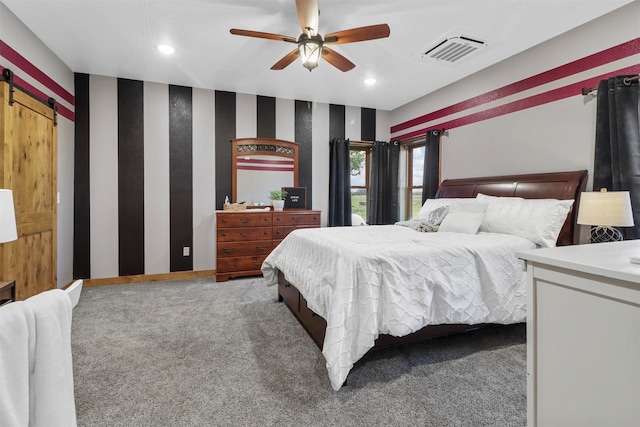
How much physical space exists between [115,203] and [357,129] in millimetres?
3788

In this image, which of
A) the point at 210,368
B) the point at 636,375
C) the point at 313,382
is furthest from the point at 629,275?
the point at 210,368

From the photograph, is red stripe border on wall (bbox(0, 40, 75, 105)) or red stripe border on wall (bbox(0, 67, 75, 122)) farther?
red stripe border on wall (bbox(0, 67, 75, 122))

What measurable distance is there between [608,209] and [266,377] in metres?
2.60

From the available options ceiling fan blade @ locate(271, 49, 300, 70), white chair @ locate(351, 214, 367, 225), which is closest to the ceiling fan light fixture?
ceiling fan blade @ locate(271, 49, 300, 70)

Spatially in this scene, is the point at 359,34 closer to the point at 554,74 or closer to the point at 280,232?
the point at 554,74

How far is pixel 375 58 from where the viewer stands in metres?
3.38

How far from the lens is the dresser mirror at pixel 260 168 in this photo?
183 inches

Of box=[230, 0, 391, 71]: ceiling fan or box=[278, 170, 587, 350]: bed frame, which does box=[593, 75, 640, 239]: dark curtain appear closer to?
box=[278, 170, 587, 350]: bed frame

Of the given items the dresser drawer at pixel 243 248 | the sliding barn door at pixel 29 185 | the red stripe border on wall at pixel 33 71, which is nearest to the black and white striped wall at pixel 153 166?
the red stripe border on wall at pixel 33 71

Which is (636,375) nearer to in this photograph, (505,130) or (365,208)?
(505,130)

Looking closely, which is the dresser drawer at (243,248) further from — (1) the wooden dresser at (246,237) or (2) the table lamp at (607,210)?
(2) the table lamp at (607,210)

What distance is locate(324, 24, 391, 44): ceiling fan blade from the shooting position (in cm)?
218

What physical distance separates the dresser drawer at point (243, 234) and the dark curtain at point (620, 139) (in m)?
3.59

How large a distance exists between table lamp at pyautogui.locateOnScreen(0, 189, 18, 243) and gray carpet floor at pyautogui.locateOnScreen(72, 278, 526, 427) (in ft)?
3.12
